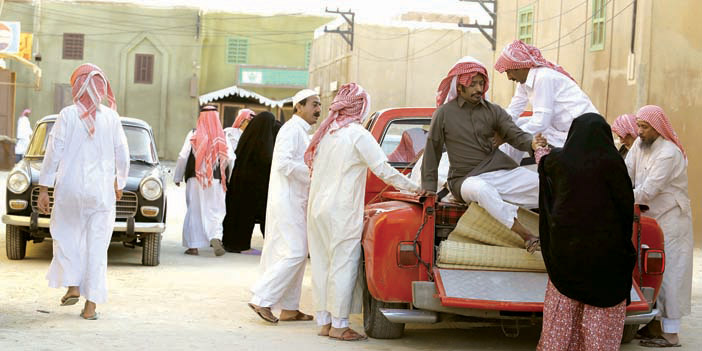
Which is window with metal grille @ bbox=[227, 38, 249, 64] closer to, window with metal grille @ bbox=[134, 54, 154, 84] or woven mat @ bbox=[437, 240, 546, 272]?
window with metal grille @ bbox=[134, 54, 154, 84]

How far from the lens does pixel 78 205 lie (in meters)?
7.67

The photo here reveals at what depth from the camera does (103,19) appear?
44719mm

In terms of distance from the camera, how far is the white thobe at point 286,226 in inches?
301

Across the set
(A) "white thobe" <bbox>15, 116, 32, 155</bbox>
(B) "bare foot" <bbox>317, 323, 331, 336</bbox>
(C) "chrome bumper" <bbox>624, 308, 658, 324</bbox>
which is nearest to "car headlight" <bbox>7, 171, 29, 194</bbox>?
(B) "bare foot" <bbox>317, 323, 331, 336</bbox>

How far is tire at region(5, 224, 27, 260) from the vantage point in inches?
441

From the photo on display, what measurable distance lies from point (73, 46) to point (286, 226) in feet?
127

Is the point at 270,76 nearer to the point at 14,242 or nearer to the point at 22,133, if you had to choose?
the point at 22,133

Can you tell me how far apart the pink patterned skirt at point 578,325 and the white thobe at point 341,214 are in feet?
5.30

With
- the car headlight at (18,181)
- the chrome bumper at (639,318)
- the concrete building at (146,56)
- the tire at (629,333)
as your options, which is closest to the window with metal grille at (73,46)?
the concrete building at (146,56)

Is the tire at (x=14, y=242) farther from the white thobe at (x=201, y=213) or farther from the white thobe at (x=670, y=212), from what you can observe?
the white thobe at (x=670, y=212)

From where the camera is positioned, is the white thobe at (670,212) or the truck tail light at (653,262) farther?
the white thobe at (670,212)

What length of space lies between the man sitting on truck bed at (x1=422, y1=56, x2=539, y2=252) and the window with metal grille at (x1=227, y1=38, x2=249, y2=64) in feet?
131

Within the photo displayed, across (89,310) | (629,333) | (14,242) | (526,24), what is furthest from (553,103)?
(526,24)

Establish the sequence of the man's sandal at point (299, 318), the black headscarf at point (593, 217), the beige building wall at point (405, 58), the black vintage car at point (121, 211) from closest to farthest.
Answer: the black headscarf at point (593, 217) < the man's sandal at point (299, 318) < the black vintage car at point (121, 211) < the beige building wall at point (405, 58)
